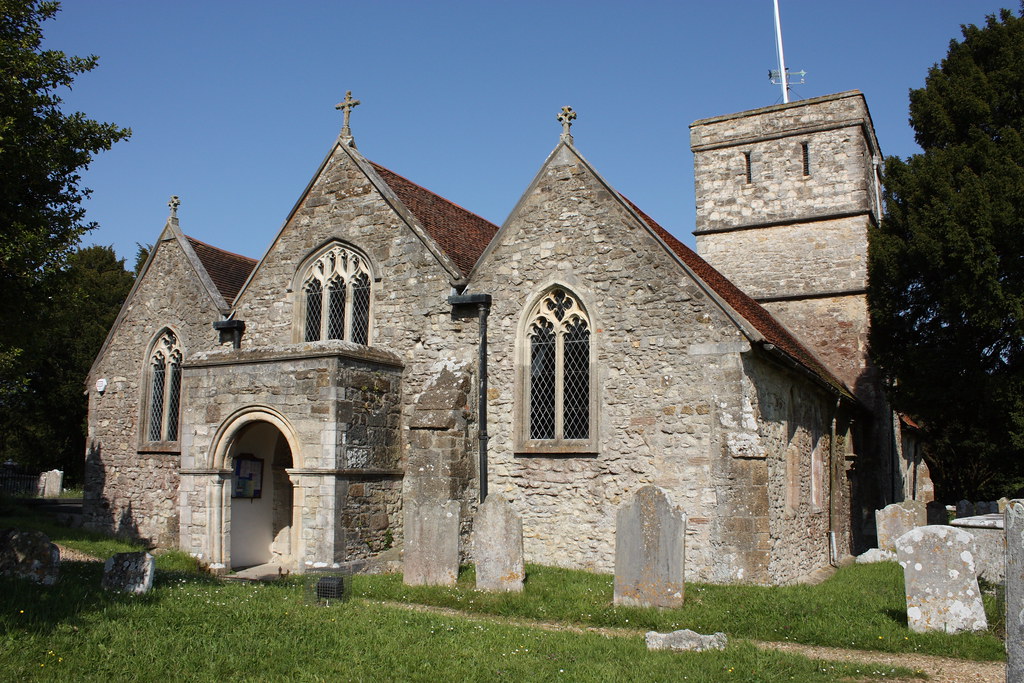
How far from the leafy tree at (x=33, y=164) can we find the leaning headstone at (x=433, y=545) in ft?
21.7

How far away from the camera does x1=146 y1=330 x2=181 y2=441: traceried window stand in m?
19.2

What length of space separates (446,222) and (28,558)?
10.3 m

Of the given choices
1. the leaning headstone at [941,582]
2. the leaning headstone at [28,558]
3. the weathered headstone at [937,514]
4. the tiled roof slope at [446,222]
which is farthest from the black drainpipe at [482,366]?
the weathered headstone at [937,514]

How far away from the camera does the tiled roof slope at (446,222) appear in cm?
1686

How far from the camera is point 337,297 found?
17172 millimetres

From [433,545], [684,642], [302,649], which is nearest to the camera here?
[302,649]

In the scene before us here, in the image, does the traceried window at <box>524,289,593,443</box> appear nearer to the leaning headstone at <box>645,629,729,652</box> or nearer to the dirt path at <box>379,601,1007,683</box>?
the dirt path at <box>379,601,1007,683</box>

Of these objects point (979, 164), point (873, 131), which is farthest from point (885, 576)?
point (873, 131)

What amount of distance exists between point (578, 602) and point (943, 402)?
11.0 meters

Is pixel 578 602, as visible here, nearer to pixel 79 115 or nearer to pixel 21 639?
pixel 21 639

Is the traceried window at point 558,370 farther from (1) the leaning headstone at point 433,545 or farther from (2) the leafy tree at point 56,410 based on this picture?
(2) the leafy tree at point 56,410

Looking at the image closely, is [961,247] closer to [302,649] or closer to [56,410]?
[302,649]

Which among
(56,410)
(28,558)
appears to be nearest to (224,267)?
(28,558)

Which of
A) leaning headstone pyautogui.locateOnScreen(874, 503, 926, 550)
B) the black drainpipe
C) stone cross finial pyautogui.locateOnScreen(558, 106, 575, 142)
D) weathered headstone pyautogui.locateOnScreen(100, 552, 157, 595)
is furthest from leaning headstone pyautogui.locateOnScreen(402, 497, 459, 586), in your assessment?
leaning headstone pyautogui.locateOnScreen(874, 503, 926, 550)
